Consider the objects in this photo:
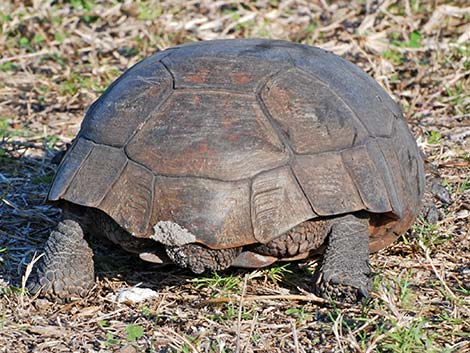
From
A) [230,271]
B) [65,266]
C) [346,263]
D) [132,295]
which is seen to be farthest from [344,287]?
[65,266]

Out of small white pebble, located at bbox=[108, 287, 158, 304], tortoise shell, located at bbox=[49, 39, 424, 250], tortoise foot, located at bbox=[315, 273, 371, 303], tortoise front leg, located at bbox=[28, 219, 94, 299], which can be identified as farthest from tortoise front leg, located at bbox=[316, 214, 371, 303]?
tortoise front leg, located at bbox=[28, 219, 94, 299]

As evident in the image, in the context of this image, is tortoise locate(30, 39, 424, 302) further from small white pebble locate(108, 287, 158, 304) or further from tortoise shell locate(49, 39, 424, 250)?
small white pebble locate(108, 287, 158, 304)

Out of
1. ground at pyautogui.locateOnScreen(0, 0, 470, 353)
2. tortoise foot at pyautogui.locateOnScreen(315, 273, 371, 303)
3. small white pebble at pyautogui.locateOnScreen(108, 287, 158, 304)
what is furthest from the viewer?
small white pebble at pyautogui.locateOnScreen(108, 287, 158, 304)

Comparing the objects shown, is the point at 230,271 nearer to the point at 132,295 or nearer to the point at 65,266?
the point at 132,295

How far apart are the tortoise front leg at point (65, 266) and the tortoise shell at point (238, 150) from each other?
8.9 inches

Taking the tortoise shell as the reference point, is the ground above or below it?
below

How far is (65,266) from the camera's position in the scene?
4.23 metres

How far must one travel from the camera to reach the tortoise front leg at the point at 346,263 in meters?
4.05

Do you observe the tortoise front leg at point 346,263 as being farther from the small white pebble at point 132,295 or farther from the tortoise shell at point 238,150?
the small white pebble at point 132,295

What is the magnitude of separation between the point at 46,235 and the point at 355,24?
401 centimetres

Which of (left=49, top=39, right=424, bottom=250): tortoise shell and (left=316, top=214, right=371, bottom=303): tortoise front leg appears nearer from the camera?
(left=49, top=39, right=424, bottom=250): tortoise shell

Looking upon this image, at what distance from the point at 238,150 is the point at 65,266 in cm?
105

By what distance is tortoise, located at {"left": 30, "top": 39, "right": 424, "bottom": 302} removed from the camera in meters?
3.88

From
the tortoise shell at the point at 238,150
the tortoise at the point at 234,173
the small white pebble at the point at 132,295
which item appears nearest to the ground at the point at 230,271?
the small white pebble at the point at 132,295
